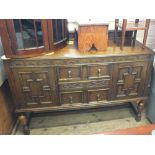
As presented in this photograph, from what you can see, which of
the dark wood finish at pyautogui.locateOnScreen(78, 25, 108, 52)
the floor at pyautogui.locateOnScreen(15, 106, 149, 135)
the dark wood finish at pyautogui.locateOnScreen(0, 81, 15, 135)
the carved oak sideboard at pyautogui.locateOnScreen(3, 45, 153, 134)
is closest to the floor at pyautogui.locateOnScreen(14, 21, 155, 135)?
the floor at pyautogui.locateOnScreen(15, 106, 149, 135)

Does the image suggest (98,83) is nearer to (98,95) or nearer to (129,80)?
(98,95)

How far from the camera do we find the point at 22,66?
135 centimetres

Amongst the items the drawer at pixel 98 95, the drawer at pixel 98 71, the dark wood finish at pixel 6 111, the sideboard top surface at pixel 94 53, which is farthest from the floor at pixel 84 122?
the sideboard top surface at pixel 94 53

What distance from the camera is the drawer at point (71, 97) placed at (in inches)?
60.6

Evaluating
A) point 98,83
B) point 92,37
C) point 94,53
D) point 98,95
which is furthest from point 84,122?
point 92,37

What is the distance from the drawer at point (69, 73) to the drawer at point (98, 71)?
0.31ft

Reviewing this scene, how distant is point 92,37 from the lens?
1.41 m

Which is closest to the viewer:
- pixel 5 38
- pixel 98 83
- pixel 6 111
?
pixel 5 38

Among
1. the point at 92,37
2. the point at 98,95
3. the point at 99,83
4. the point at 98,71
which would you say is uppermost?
the point at 92,37

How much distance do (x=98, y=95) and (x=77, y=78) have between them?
0.29 m

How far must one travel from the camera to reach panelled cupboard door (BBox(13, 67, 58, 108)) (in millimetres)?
1382

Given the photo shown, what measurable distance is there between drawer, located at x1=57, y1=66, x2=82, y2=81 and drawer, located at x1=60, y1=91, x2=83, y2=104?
0.15 m

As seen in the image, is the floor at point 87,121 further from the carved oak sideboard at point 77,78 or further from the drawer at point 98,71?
the drawer at point 98,71
